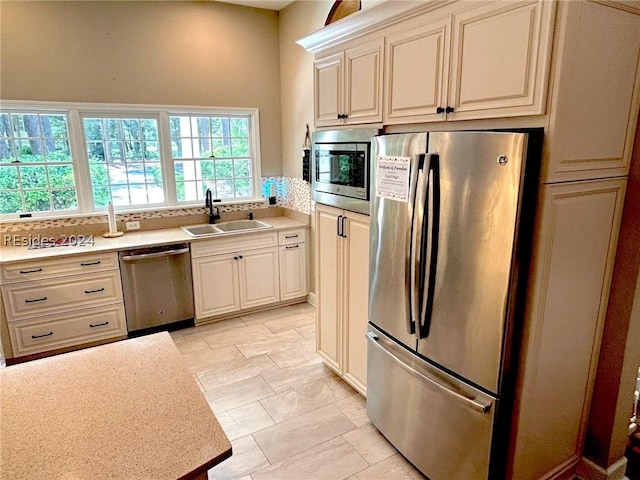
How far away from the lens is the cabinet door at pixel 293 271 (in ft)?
14.0

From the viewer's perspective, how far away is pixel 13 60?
10.8 ft

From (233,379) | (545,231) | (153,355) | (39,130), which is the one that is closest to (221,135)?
(39,130)

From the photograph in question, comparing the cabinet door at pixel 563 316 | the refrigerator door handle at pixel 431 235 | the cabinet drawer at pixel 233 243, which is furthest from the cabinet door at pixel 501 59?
the cabinet drawer at pixel 233 243

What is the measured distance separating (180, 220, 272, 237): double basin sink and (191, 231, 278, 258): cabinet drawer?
0.08 meters

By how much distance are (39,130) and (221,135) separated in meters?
1.64

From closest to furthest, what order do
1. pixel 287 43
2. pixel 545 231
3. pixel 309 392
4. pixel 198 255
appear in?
1. pixel 545 231
2. pixel 309 392
3. pixel 198 255
4. pixel 287 43

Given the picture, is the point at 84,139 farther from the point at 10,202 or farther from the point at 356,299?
the point at 356,299

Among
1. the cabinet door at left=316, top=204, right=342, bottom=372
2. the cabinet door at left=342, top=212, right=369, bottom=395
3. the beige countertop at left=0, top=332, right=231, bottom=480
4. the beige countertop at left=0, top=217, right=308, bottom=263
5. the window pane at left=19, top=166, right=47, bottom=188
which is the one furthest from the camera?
the window pane at left=19, top=166, right=47, bottom=188

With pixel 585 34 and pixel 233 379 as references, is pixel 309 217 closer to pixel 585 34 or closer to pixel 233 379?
pixel 233 379

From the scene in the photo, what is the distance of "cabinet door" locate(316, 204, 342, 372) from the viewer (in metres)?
2.78

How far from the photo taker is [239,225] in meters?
4.47

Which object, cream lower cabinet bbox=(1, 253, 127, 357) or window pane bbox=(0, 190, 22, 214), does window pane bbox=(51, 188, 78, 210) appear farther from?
cream lower cabinet bbox=(1, 253, 127, 357)

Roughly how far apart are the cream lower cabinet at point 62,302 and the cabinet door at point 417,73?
2.64m

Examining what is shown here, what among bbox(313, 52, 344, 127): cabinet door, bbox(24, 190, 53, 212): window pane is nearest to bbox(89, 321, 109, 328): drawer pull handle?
bbox(24, 190, 53, 212): window pane
